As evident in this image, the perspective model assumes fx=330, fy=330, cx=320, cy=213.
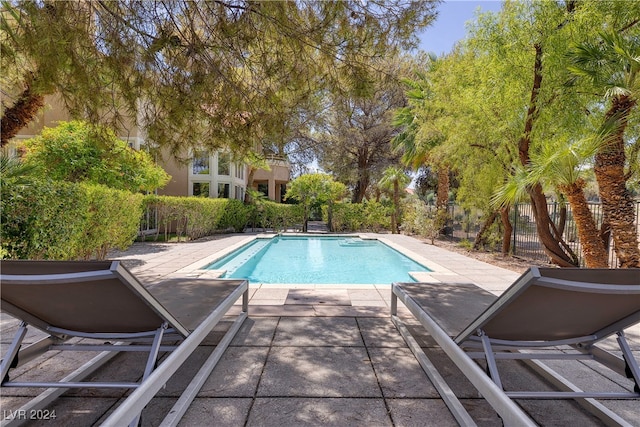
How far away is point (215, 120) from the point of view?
4.95 meters

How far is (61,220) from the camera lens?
5.82 metres

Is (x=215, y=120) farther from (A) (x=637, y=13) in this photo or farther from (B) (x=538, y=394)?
(A) (x=637, y=13)

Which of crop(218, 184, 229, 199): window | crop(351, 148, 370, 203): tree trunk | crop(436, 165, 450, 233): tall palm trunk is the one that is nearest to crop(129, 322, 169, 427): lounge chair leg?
crop(436, 165, 450, 233): tall palm trunk

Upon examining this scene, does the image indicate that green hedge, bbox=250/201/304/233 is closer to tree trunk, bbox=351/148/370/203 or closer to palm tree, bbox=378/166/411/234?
palm tree, bbox=378/166/411/234

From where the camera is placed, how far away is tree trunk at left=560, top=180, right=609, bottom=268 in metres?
6.48

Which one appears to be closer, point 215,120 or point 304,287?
point 215,120

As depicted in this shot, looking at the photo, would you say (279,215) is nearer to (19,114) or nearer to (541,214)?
(19,114)

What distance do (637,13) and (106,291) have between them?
28.3 feet

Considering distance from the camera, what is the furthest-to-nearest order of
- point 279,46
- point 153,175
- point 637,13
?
point 153,175, point 637,13, point 279,46

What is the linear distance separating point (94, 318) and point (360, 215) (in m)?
16.1

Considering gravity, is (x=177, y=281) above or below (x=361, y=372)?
above

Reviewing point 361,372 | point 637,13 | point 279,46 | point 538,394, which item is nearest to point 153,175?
point 279,46

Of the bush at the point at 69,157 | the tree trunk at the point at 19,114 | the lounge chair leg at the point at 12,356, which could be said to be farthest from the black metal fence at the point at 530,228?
the tree trunk at the point at 19,114

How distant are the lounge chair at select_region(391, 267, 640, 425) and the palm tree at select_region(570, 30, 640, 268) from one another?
4617 millimetres
